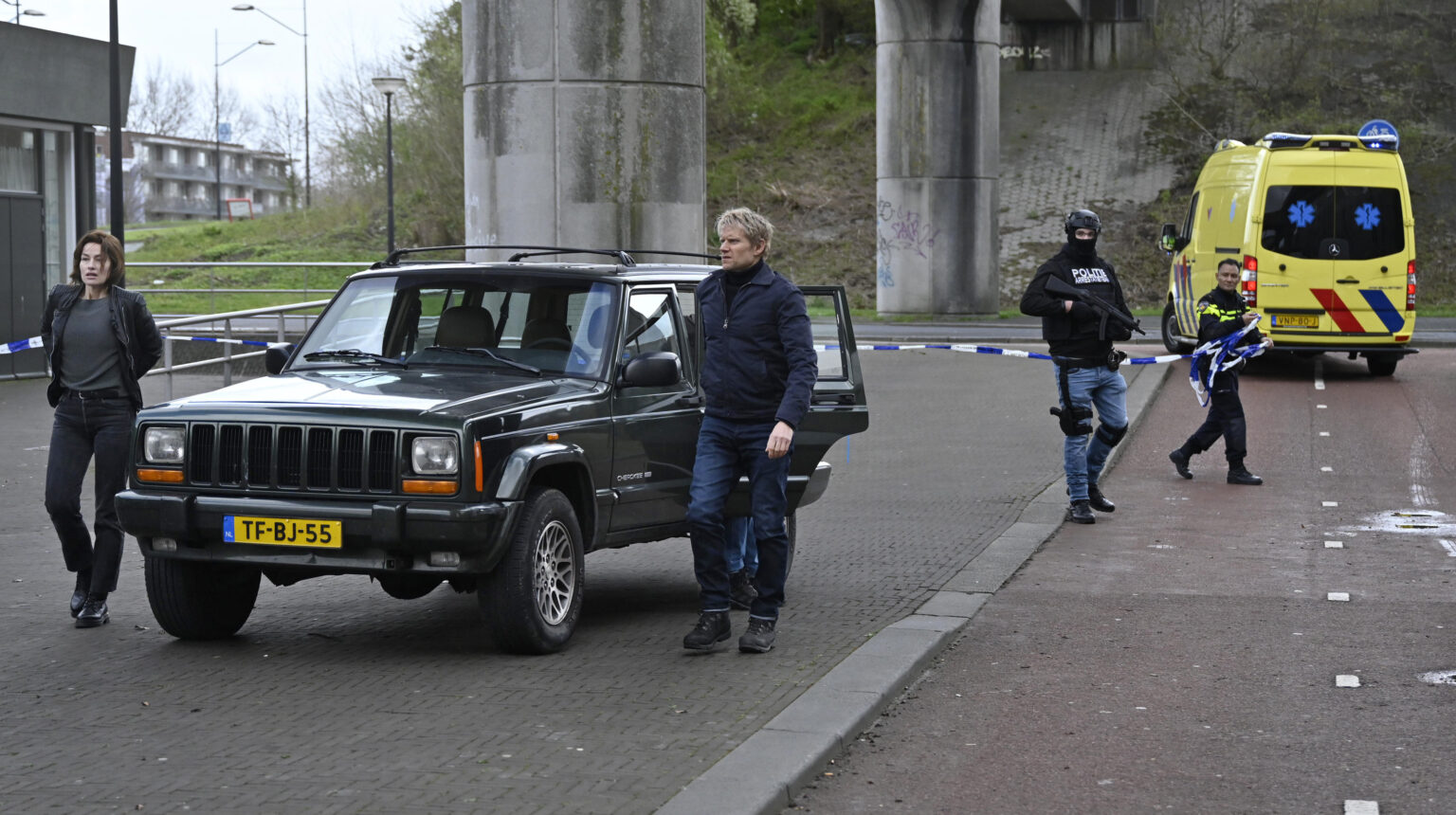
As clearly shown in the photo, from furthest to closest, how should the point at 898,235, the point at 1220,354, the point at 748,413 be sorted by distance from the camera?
the point at 898,235
the point at 1220,354
the point at 748,413

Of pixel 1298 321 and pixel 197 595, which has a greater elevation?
pixel 1298 321

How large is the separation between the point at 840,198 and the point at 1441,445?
100ft

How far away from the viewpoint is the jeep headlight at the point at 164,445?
692cm

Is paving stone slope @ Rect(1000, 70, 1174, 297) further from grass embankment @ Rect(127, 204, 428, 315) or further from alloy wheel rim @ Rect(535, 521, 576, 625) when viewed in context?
alloy wheel rim @ Rect(535, 521, 576, 625)

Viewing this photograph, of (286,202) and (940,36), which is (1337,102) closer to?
(940,36)

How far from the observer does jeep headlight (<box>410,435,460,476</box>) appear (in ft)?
21.5

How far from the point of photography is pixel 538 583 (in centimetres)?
689

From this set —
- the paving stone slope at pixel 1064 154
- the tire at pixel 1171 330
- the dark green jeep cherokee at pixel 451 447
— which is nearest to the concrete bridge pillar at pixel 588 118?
the dark green jeep cherokee at pixel 451 447

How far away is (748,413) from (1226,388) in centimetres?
706

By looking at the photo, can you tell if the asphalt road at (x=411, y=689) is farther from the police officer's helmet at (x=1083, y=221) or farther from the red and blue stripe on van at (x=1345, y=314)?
the red and blue stripe on van at (x=1345, y=314)

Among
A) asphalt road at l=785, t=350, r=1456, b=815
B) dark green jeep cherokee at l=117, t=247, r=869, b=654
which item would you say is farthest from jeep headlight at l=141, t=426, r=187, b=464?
asphalt road at l=785, t=350, r=1456, b=815

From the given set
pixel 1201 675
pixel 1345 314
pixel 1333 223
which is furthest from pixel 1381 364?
pixel 1201 675

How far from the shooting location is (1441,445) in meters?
14.8

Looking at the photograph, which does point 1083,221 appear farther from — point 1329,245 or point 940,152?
point 940,152
